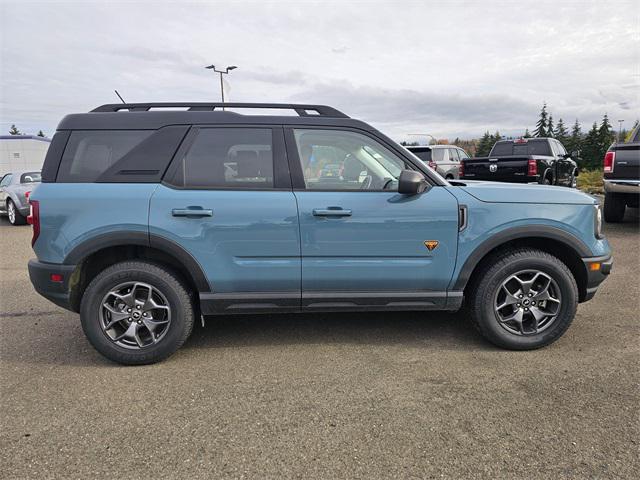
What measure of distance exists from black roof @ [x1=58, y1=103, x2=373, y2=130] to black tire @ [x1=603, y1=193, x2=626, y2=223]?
7.79 meters

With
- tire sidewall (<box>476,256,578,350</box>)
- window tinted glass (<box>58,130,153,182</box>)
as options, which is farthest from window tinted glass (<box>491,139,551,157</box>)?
window tinted glass (<box>58,130,153,182</box>)

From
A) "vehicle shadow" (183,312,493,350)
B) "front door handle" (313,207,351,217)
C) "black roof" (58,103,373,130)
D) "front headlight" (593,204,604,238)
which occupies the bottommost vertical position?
"vehicle shadow" (183,312,493,350)

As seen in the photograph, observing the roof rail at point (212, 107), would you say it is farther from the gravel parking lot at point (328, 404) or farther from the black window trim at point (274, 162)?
the gravel parking lot at point (328, 404)

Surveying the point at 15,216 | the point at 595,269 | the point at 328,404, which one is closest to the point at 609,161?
the point at 595,269

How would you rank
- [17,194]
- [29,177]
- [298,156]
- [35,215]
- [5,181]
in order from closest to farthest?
[35,215]
[298,156]
[17,194]
[5,181]
[29,177]

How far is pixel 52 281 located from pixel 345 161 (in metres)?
2.37

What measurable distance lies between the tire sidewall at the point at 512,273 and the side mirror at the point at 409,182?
902 millimetres

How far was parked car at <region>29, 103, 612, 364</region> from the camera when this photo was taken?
324 centimetres

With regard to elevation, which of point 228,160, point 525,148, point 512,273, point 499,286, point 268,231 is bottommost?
point 499,286

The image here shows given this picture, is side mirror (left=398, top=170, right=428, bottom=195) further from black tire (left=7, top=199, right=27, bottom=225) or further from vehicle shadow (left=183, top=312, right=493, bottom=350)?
black tire (left=7, top=199, right=27, bottom=225)

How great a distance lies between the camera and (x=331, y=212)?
10.7 ft

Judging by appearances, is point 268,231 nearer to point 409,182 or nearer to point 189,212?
point 189,212

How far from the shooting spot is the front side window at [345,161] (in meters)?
3.40

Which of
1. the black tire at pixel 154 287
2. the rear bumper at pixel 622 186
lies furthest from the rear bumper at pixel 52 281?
the rear bumper at pixel 622 186
